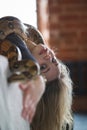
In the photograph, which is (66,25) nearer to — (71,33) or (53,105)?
(71,33)

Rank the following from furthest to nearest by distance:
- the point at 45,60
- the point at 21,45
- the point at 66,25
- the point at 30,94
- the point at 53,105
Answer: the point at 66,25 < the point at 53,105 < the point at 45,60 < the point at 21,45 < the point at 30,94

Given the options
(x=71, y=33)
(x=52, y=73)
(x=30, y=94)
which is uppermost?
(x=30, y=94)

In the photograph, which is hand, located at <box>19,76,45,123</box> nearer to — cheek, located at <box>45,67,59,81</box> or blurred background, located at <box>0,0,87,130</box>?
cheek, located at <box>45,67,59,81</box>

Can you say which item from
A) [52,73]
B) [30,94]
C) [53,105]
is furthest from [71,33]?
[30,94]

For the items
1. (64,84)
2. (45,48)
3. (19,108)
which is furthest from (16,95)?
(64,84)

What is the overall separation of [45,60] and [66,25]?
2.61 m

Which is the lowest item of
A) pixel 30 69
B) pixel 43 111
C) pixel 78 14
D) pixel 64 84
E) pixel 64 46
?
pixel 64 46

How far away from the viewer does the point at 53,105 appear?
125 cm

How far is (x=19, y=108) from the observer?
2.25ft

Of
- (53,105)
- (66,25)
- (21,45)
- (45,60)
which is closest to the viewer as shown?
(21,45)

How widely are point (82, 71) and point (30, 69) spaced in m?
3.05

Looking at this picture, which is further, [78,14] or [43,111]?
[78,14]

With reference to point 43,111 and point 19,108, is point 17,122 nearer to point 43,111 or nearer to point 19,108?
point 19,108

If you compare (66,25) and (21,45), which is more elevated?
(21,45)
